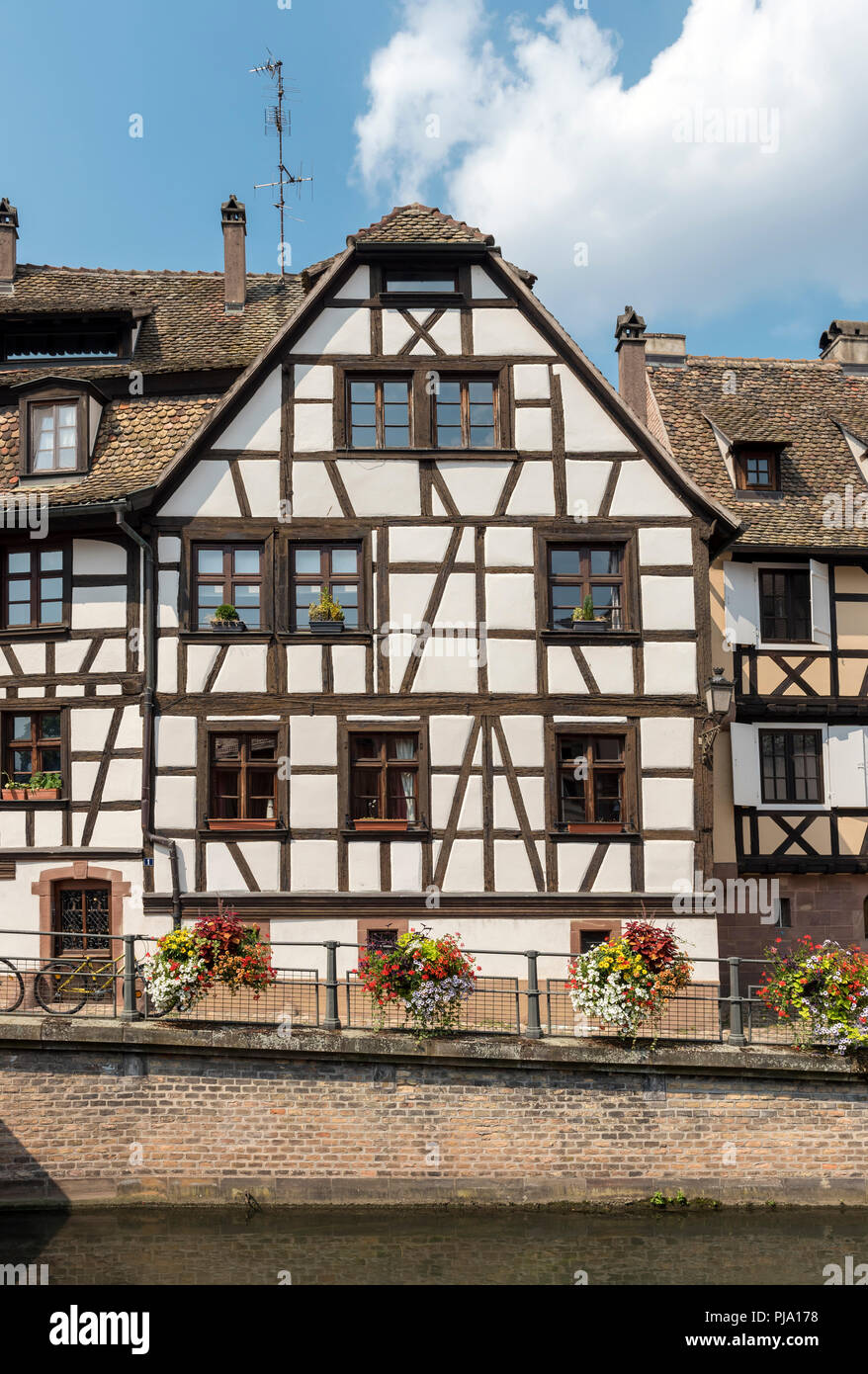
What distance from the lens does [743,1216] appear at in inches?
537

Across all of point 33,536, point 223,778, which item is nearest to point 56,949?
point 223,778

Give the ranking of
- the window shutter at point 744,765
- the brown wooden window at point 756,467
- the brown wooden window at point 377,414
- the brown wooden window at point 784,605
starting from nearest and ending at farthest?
the brown wooden window at point 377,414, the window shutter at point 744,765, the brown wooden window at point 784,605, the brown wooden window at point 756,467

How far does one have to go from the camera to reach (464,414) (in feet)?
58.6

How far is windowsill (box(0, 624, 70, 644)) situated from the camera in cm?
1748

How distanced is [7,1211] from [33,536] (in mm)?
9006

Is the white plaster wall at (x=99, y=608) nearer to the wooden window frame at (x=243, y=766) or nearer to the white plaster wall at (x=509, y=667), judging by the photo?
the wooden window frame at (x=243, y=766)

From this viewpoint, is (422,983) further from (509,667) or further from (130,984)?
(509,667)

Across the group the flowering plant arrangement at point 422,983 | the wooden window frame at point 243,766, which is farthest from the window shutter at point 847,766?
the wooden window frame at point 243,766

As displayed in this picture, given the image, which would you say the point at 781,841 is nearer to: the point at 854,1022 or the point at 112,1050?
the point at 854,1022

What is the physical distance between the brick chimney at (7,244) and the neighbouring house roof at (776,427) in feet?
38.6

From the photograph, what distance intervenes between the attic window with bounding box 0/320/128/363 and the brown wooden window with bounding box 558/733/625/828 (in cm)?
993

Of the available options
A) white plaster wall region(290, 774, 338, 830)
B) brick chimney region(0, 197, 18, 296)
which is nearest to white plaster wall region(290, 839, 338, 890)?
white plaster wall region(290, 774, 338, 830)

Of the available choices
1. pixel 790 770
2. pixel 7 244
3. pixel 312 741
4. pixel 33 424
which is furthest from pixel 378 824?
pixel 7 244

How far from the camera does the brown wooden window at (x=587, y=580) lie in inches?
700
